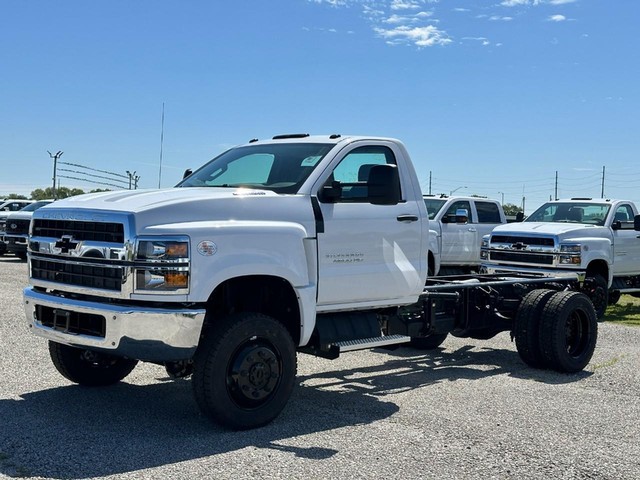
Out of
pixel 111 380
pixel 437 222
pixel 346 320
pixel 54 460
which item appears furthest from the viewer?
Answer: pixel 437 222

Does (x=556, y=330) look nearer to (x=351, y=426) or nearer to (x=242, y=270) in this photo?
(x=351, y=426)

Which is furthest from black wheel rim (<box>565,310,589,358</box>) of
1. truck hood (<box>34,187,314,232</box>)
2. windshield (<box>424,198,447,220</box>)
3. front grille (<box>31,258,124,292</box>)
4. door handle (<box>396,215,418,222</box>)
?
windshield (<box>424,198,447,220</box>)

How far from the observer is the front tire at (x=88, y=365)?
7.20 metres

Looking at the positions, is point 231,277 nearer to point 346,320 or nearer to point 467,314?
point 346,320

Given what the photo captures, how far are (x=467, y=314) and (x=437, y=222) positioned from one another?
7676 mm

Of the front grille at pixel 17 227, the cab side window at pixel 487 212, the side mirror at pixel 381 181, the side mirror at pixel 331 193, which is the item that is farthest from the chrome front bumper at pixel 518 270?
the front grille at pixel 17 227

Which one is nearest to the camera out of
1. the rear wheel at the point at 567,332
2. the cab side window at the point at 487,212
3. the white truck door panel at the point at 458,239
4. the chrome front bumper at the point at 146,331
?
the chrome front bumper at the point at 146,331

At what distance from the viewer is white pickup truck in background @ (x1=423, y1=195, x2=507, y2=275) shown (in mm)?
16219

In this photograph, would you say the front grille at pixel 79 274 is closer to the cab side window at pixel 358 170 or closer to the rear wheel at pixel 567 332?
the cab side window at pixel 358 170

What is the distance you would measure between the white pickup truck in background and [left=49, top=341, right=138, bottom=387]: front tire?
921 centimetres

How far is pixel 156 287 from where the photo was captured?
5676 mm

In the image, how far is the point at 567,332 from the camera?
8.91 m

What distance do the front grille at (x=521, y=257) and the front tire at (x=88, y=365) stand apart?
827 centimetres

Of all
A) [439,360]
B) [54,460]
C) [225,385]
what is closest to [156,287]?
[225,385]
